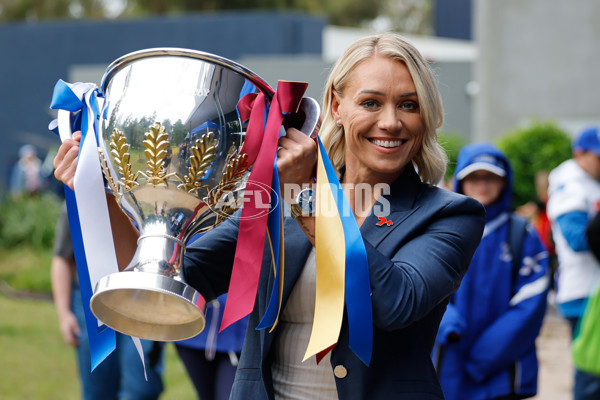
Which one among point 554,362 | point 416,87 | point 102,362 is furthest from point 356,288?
point 554,362

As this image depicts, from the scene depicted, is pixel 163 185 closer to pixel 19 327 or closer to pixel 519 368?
pixel 519 368

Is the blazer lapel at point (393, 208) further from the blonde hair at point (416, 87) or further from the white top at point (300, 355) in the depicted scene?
the white top at point (300, 355)

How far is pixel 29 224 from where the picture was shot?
40.3 ft

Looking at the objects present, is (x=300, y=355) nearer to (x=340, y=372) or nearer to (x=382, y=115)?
(x=340, y=372)

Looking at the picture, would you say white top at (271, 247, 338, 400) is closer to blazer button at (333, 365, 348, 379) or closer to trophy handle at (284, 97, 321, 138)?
blazer button at (333, 365, 348, 379)

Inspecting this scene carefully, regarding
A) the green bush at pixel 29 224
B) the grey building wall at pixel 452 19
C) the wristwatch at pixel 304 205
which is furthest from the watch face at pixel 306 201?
the grey building wall at pixel 452 19

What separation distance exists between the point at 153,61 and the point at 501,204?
275 centimetres

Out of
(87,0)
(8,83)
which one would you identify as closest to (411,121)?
(8,83)

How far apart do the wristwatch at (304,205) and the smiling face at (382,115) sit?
295 mm

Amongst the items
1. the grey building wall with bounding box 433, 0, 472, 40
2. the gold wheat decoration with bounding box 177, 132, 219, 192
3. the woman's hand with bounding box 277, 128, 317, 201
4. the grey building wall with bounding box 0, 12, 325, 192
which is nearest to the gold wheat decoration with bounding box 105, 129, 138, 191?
the gold wheat decoration with bounding box 177, 132, 219, 192

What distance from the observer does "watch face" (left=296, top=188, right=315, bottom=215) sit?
76.2 inches

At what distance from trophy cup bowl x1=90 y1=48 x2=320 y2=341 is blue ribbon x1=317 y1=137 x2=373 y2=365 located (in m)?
0.25

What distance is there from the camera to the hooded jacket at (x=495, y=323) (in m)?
3.86

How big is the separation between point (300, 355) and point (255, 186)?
54 cm
